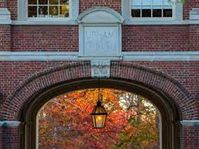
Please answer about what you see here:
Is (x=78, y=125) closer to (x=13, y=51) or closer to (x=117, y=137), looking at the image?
(x=117, y=137)

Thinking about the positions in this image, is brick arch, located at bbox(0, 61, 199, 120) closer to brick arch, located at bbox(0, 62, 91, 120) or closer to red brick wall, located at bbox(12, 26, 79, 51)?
brick arch, located at bbox(0, 62, 91, 120)

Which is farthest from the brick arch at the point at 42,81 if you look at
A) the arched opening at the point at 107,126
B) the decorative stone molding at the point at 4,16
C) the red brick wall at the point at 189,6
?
the arched opening at the point at 107,126

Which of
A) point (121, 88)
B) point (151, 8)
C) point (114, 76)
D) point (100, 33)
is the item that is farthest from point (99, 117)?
point (151, 8)

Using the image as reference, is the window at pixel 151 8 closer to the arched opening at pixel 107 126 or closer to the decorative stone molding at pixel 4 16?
the decorative stone molding at pixel 4 16

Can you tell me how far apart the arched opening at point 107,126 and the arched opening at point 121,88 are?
46.1 feet

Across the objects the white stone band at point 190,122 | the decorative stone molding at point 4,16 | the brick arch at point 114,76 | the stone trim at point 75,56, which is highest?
the decorative stone molding at point 4,16

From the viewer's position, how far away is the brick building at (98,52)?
18.8 m

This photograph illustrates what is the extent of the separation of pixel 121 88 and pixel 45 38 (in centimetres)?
578

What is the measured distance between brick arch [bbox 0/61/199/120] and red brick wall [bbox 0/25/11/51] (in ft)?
3.27

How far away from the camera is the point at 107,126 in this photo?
41.2 meters

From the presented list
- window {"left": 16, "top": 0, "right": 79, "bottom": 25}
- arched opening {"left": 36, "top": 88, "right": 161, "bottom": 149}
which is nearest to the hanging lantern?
window {"left": 16, "top": 0, "right": 79, "bottom": 25}

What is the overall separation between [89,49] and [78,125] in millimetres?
21382

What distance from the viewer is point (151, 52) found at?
18.9 meters

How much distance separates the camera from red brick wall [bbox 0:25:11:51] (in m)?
18.8
